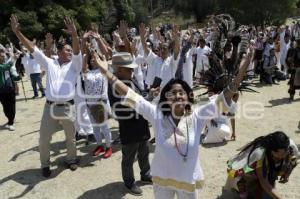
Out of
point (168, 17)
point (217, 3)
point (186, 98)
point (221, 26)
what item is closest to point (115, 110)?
point (186, 98)

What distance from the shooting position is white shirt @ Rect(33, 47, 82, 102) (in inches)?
242

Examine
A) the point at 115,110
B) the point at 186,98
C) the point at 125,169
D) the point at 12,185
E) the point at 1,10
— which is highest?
the point at 1,10

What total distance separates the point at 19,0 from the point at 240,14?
21.5 metres

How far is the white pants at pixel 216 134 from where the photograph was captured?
25.1 ft

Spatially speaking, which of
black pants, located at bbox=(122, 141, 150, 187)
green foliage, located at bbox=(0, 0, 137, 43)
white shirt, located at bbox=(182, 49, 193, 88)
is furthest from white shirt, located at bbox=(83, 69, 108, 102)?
green foliage, located at bbox=(0, 0, 137, 43)

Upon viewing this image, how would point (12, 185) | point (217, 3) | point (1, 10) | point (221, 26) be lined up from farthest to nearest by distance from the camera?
point (217, 3), point (1, 10), point (221, 26), point (12, 185)

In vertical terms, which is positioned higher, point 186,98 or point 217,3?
point 217,3

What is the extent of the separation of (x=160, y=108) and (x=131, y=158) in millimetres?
2026

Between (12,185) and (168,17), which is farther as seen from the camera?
(168,17)

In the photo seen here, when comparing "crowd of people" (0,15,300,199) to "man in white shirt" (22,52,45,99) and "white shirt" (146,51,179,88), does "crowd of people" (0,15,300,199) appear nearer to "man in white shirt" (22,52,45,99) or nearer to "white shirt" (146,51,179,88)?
"white shirt" (146,51,179,88)

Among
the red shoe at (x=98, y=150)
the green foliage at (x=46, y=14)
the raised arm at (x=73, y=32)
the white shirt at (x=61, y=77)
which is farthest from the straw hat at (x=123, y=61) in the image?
the green foliage at (x=46, y=14)

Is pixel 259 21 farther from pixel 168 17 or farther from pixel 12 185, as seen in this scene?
pixel 12 185

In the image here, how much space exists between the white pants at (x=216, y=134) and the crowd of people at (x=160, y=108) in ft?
0.06

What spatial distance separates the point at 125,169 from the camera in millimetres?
5645
